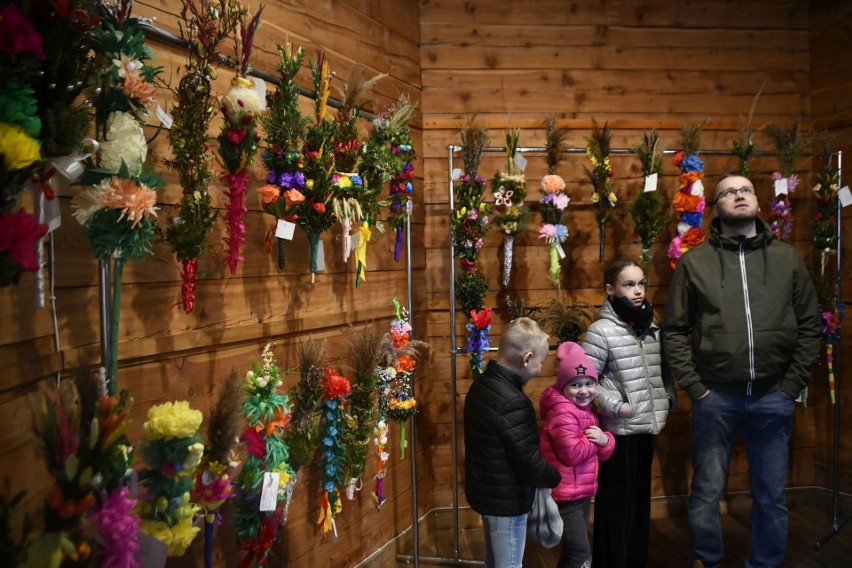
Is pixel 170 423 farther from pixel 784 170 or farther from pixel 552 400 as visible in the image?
pixel 784 170

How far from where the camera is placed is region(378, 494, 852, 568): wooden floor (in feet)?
11.0

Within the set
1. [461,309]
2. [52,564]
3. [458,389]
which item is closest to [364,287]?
[461,309]

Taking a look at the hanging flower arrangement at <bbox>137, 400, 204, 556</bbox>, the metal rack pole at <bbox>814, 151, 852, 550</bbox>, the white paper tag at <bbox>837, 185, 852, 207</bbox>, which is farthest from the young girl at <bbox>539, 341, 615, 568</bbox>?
the white paper tag at <bbox>837, 185, 852, 207</bbox>

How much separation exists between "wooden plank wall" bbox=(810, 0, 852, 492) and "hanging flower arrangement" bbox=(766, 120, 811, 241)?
1.10 feet

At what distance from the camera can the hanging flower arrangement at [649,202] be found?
3.66 meters

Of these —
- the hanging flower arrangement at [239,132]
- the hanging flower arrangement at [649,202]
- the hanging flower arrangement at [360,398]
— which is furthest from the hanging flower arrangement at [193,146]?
the hanging flower arrangement at [649,202]

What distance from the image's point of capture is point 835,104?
401cm

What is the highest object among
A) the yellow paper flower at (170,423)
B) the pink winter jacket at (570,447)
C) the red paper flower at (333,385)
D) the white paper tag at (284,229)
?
the white paper tag at (284,229)

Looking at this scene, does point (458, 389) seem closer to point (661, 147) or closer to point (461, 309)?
point (461, 309)

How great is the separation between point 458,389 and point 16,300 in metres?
2.66

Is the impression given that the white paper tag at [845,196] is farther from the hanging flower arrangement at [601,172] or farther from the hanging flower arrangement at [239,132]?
the hanging flower arrangement at [239,132]

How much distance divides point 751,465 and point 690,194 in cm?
149

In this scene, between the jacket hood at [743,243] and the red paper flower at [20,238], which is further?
the jacket hood at [743,243]

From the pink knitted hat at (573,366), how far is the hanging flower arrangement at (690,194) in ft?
4.66
